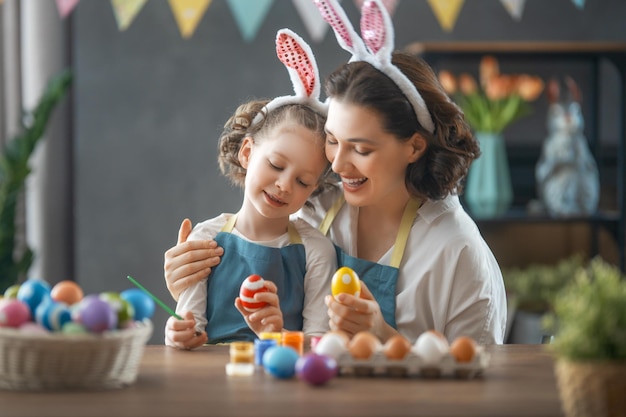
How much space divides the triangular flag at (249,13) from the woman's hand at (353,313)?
259 cm

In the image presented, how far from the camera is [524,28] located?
462 centimetres

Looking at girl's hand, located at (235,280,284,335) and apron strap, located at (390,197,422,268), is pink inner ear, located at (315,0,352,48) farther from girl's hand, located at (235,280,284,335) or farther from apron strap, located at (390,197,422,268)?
girl's hand, located at (235,280,284,335)

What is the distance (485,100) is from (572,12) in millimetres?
678

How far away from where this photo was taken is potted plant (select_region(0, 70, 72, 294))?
390 centimetres

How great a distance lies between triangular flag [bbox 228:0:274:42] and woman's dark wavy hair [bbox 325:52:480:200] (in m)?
2.14

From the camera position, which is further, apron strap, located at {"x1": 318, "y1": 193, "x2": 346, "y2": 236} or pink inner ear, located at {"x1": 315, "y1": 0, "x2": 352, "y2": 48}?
apron strap, located at {"x1": 318, "y1": 193, "x2": 346, "y2": 236}

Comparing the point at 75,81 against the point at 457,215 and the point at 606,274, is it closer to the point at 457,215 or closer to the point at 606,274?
the point at 457,215

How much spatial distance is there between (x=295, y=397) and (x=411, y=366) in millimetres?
242

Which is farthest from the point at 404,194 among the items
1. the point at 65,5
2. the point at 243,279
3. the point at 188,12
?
the point at 65,5

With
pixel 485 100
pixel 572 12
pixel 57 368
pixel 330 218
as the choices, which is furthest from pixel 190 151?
pixel 57 368

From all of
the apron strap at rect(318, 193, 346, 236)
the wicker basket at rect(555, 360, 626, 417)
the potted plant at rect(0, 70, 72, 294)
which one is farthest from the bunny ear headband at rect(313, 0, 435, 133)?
the potted plant at rect(0, 70, 72, 294)

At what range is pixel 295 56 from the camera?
7.51 ft

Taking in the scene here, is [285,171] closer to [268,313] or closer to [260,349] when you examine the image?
[268,313]

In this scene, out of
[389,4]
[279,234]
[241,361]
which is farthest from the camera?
[389,4]
